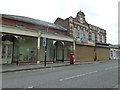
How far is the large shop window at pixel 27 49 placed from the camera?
1819 centimetres

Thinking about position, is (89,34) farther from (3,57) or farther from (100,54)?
(3,57)

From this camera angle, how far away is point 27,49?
62.2 feet

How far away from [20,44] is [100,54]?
21.8 metres

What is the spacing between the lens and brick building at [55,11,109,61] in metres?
25.8

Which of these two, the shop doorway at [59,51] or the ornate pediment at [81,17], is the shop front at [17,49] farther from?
the ornate pediment at [81,17]

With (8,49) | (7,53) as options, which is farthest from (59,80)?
(8,49)

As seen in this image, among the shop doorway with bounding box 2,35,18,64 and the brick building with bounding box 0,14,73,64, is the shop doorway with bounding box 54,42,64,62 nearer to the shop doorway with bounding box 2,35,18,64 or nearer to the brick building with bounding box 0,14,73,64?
the brick building with bounding box 0,14,73,64

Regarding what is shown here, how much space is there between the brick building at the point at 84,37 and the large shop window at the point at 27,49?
27.9 feet

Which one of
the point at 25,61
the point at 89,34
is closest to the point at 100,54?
the point at 89,34

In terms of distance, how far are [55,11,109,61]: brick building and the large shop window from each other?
850cm

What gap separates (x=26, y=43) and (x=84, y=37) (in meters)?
14.9

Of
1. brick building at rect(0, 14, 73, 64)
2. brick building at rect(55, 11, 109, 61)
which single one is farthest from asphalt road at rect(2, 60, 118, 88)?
brick building at rect(55, 11, 109, 61)

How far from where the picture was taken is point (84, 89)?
5516 millimetres

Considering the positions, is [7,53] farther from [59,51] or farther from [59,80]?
[59,80]
